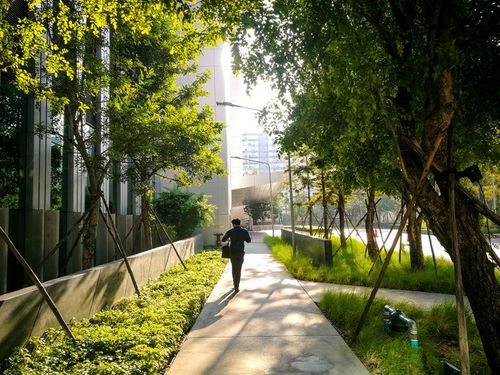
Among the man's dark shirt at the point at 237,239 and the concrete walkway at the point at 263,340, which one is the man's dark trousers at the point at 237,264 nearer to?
the man's dark shirt at the point at 237,239

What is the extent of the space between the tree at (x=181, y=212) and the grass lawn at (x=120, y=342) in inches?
500

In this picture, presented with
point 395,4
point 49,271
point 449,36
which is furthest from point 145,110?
point 449,36

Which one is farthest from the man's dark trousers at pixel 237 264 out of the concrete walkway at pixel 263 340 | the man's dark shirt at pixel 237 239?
the concrete walkway at pixel 263 340

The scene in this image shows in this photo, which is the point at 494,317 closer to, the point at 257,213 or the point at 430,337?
the point at 430,337

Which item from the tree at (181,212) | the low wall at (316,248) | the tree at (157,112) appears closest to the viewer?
the tree at (157,112)

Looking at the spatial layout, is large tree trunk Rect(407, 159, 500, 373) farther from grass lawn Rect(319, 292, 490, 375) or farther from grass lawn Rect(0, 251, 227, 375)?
grass lawn Rect(0, 251, 227, 375)

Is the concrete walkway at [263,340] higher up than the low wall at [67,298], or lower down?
lower down

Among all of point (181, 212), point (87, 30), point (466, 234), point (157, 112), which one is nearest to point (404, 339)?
point (466, 234)

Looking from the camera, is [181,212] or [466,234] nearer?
[466,234]

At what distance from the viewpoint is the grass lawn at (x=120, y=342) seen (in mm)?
4309

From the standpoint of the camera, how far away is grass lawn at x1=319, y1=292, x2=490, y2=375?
4.81 metres

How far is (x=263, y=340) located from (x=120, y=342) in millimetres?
2010

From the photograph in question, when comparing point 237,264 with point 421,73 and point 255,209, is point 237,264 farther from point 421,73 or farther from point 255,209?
point 255,209

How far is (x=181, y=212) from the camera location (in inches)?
821
